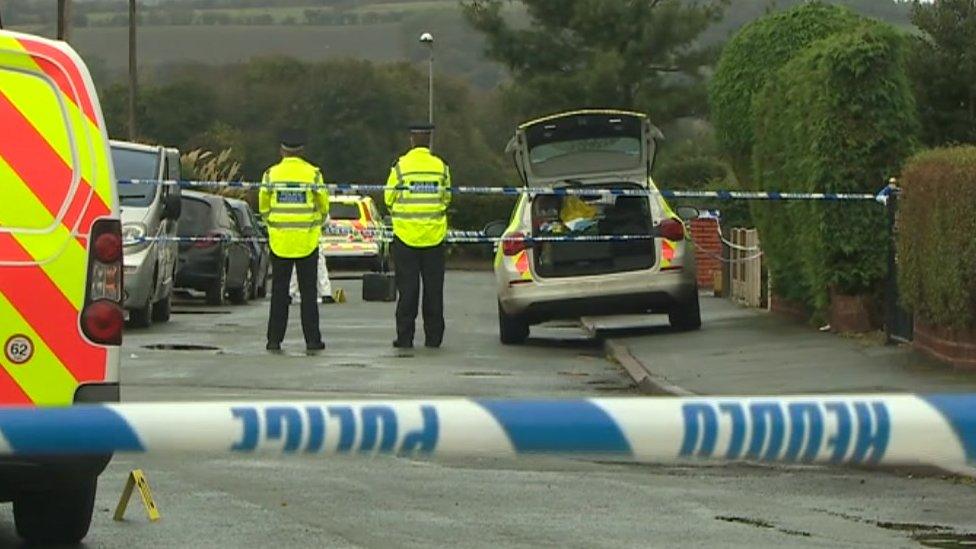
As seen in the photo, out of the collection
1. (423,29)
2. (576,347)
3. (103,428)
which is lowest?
(576,347)

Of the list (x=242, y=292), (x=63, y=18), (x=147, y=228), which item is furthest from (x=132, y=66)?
(x=147, y=228)

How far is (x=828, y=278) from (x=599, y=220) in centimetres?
282

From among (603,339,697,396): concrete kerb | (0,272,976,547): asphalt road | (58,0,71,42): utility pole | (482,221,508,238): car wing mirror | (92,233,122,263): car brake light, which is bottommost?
(603,339,697,396): concrete kerb

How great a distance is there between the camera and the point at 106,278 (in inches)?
273

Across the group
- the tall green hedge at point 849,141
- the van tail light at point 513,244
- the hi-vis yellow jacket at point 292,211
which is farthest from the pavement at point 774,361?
the hi-vis yellow jacket at point 292,211

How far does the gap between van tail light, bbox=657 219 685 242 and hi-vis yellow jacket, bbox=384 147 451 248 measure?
209cm

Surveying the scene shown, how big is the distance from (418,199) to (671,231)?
8.13 feet

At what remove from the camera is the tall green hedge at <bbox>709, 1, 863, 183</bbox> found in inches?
792

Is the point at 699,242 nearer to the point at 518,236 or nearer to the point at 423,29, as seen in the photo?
the point at 518,236

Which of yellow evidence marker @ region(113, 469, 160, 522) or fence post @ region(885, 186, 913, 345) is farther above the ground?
fence post @ region(885, 186, 913, 345)

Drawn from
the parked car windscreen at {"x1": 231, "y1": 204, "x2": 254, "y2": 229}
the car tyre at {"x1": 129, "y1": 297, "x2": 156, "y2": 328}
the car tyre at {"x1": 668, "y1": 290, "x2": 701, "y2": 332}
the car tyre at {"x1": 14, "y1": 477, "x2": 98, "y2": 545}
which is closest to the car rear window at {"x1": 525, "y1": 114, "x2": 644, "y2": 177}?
the car tyre at {"x1": 668, "y1": 290, "x2": 701, "y2": 332}

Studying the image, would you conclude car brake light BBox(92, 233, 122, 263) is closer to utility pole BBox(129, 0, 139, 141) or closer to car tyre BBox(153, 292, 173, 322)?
Result: car tyre BBox(153, 292, 173, 322)


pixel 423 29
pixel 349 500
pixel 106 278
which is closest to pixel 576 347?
pixel 349 500

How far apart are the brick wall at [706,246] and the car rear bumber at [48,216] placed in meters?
22.5
